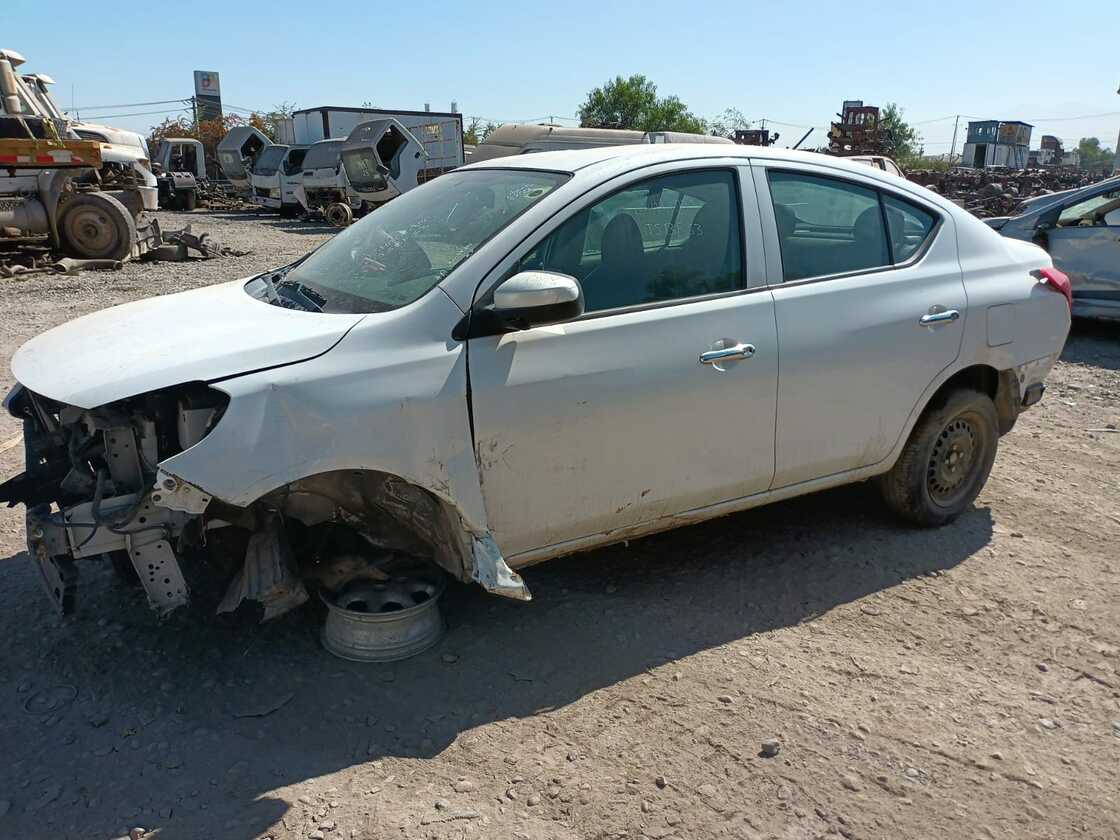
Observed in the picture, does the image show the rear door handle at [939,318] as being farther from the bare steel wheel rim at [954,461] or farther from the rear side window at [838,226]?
the bare steel wheel rim at [954,461]

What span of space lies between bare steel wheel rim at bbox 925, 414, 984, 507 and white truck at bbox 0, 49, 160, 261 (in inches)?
557

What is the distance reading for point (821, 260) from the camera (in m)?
3.88

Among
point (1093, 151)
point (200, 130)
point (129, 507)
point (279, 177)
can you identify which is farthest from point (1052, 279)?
point (1093, 151)

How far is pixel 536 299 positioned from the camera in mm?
2973

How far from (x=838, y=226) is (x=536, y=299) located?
Result: 172 cm

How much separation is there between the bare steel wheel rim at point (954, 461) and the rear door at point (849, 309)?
42cm

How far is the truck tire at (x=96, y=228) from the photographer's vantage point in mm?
14539

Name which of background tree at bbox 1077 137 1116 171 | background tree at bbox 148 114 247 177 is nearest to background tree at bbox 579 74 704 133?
background tree at bbox 148 114 247 177

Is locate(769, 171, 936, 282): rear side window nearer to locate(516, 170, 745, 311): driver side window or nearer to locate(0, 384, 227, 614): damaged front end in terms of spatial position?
locate(516, 170, 745, 311): driver side window

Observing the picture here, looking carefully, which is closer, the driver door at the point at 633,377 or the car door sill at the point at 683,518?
the driver door at the point at 633,377

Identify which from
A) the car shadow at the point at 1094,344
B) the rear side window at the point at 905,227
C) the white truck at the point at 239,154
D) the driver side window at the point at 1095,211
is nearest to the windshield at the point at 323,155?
the white truck at the point at 239,154

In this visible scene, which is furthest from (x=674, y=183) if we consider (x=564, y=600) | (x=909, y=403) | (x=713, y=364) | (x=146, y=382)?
(x=146, y=382)

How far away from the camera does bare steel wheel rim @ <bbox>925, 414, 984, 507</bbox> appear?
174 inches

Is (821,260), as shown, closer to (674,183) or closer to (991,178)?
(674,183)
